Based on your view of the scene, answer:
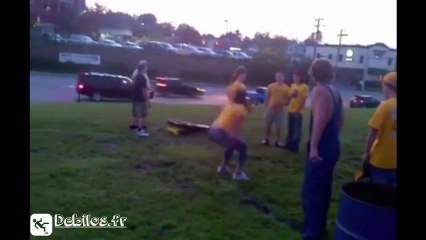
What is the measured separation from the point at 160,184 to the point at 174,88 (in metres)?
14.2

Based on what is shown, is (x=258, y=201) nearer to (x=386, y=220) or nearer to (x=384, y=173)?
(x=384, y=173)

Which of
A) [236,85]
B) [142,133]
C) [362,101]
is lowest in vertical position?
[142,133]

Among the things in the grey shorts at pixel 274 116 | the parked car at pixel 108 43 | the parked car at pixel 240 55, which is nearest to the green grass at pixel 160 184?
the grey shorts at pixel 274 116

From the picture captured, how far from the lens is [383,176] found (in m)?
3.13

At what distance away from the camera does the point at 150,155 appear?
5.82m

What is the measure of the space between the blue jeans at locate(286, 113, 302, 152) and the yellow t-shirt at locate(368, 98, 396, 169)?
3407 mm

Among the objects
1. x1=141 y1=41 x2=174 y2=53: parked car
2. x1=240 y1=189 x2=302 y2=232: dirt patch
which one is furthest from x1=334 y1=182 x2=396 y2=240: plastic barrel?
x1=141 y1=41 x2=174 y2=53: parked car

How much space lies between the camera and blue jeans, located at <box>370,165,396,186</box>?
3.08m

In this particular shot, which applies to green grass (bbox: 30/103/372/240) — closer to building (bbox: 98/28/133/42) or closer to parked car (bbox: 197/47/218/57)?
parked car (bbox: 197/47/218/57)

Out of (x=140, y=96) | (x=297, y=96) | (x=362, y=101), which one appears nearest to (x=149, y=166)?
(x=140, y=96)

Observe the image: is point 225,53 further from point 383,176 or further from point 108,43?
point 383,176

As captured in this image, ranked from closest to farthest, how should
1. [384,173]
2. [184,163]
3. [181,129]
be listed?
1. [384,173]
2. [184,163]
3. [181,129]
